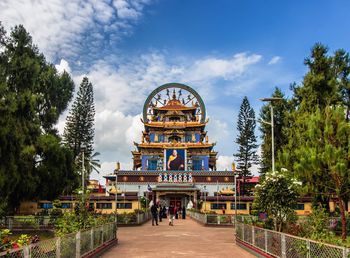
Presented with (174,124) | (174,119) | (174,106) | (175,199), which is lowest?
(175,199)

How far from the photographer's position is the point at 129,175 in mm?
56094

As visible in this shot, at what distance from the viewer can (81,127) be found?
57031mm

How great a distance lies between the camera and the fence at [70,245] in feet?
24.2

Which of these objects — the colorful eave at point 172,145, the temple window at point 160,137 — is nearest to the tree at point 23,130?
the colorful eave at point 172,145

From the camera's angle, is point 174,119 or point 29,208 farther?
point 174,119

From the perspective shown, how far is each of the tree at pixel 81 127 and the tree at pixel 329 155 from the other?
4341cm

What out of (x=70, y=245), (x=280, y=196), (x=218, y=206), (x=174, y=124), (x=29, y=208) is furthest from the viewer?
(x=174, y=124)

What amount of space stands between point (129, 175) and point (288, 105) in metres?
27.9

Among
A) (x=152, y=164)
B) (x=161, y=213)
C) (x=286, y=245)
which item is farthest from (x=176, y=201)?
(x=286, y=245)

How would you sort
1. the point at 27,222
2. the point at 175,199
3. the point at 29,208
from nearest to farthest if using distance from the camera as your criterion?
the point at 27,222, the point at 29,208, the point at 175,199

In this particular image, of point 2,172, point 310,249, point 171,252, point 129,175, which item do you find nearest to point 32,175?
point 2,172

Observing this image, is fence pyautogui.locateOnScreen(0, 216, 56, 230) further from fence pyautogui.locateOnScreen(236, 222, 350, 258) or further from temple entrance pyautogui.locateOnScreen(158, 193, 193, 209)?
temple entrance pyautogui.locateOnScreen(158, 193, 193, 209)

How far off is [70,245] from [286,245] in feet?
17.7

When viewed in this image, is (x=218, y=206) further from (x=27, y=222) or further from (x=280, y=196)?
(x=280, y=196)
